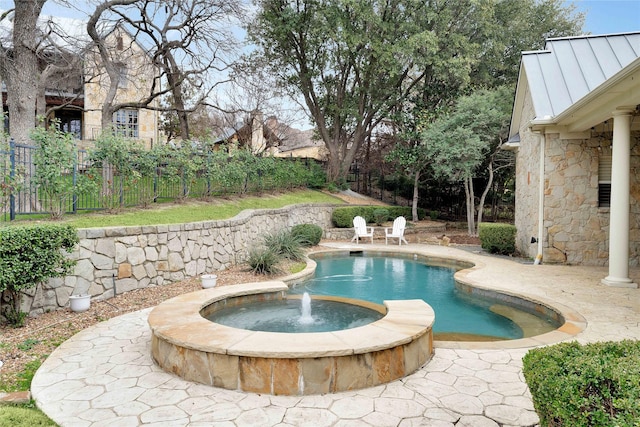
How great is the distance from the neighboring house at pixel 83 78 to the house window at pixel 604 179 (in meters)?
12.9

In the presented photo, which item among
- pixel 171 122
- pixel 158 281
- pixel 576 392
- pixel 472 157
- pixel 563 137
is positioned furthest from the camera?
pixel 171 122

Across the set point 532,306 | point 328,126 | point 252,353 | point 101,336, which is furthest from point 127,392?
point 328,126

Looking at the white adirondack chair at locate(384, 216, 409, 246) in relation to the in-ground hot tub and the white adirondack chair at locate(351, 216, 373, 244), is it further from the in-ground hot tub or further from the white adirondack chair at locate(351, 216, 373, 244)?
the in-ground hot tub

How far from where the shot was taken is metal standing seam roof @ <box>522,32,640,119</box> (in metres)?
8.88

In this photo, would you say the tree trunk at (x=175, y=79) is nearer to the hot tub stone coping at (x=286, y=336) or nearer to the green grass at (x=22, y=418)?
the hot tub stone coping at (x=286, y=336)

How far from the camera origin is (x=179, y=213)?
8.55 m

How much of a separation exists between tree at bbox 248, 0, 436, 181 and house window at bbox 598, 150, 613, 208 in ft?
27.7

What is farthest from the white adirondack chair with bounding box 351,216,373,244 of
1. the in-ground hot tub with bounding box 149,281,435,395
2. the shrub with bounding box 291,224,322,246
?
the in-ground hot tub with bounding box 149,281,435,395

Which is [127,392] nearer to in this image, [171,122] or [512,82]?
[512,82]

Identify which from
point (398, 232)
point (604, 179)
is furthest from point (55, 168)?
point (604, 179)

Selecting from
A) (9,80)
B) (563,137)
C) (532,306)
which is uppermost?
(9,80)

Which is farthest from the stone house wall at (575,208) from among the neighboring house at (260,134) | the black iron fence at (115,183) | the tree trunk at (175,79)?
the tree trunk at (175,79)

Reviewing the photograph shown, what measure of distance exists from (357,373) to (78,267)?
4.44m

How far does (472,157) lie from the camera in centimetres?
1338
